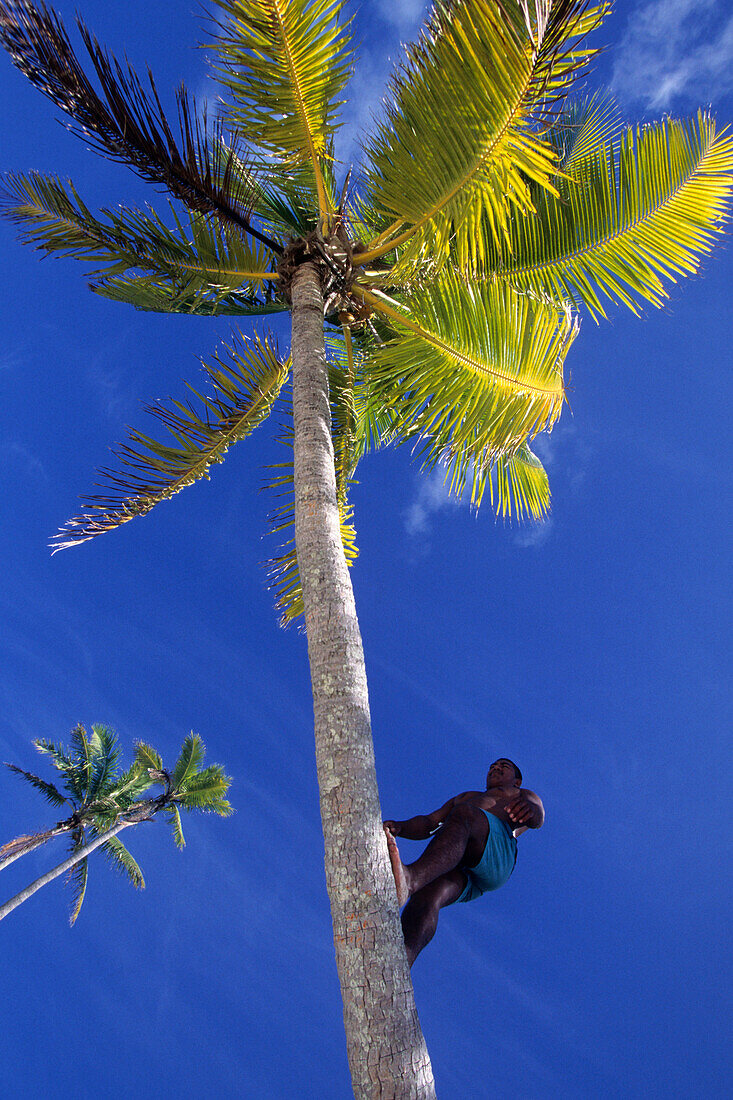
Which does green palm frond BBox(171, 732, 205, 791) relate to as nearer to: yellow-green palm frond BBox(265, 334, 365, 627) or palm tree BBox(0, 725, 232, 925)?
palm tree BBox(0, 725, 232, 925)

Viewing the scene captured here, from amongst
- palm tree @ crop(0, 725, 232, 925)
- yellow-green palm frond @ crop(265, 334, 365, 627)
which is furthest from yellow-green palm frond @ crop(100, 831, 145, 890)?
yellow-green palm frond @ crop(265, 334, 365, 627)

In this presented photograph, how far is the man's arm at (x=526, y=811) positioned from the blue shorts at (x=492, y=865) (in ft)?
0.42

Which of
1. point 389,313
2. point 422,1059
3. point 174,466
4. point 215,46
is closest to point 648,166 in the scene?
point 389,313

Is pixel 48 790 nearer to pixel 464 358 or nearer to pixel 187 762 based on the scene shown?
pixel 187 762

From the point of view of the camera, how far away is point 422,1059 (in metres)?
2.90

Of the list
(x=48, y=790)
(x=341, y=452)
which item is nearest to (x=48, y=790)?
(x=48, y=790)

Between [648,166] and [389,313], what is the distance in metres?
2.43

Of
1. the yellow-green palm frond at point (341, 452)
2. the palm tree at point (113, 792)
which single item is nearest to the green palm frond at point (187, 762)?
the palm tree at point (113, 792)

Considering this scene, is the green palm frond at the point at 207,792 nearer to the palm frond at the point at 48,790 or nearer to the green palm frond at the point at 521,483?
the palm frond at the point at 48,790

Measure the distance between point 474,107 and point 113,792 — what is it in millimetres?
17276

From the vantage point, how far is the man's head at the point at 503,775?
16.4ft

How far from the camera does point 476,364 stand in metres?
5.89

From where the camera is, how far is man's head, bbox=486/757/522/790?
500cm

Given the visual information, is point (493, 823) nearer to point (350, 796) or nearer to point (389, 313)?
point (350, 796)
